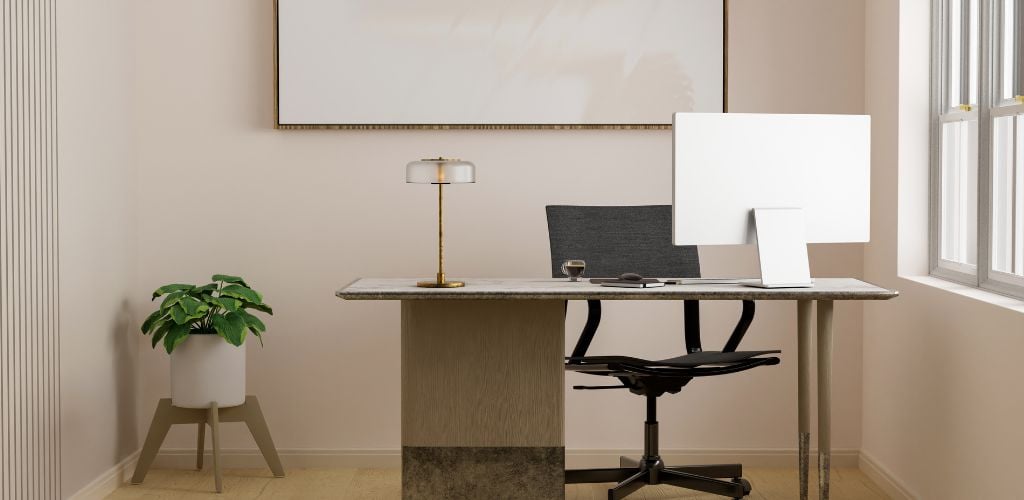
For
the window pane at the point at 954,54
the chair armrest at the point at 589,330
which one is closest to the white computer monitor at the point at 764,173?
the window pane at the point at 954,54

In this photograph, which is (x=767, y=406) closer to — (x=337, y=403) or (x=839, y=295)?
(x=839, y=295)

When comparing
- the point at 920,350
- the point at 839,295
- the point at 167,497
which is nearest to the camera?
the point at 839,295

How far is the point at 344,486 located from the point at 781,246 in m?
1.87

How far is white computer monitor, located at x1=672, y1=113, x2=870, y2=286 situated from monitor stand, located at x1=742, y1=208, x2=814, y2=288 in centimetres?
2

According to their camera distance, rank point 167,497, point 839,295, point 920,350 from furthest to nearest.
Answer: point 167,497 → point 920,350 → point 839,295

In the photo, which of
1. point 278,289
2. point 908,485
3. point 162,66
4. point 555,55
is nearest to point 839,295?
point 908,485

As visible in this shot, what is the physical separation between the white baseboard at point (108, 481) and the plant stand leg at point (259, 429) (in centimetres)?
52

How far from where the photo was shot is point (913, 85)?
353 cm

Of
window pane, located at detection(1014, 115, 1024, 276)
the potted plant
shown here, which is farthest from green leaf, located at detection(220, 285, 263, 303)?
window pane, located at detection(1014, 115, 1024, 276)

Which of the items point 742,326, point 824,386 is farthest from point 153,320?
point 824,386

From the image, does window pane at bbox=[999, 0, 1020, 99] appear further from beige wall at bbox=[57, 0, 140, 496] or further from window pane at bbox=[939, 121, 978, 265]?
beige wall at bbox=[57, 0, 140, 496]

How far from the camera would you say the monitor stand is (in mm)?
2959

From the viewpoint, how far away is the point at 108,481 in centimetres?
366

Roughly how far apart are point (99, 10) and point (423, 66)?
1.20 meters
